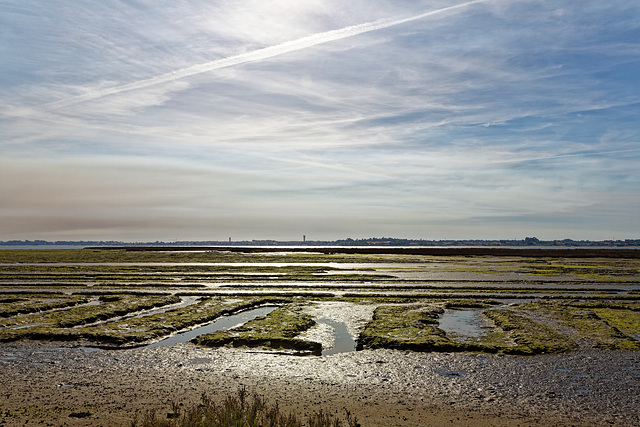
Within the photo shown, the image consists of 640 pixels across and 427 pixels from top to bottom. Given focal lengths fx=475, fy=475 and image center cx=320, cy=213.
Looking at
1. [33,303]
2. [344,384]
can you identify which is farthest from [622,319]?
[33,303]

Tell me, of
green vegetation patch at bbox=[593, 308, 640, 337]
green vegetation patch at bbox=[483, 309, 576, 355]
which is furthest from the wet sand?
green vegetation patch at bbox=[593, 308, 640, 337]

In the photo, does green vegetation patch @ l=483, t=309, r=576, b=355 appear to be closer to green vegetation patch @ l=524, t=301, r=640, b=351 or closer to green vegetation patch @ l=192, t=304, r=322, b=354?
green vegetation patch @ l=524, t=301, r=640, b=351

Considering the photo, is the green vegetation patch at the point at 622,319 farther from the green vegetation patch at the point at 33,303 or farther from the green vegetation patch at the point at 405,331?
the green vegetation patch at the point at 33,303

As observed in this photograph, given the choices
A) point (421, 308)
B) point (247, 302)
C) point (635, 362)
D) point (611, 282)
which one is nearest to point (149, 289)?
point (247, 302)

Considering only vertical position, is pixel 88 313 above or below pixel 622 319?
below

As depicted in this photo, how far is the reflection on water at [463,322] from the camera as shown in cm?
2395

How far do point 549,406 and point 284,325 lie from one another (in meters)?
14.1

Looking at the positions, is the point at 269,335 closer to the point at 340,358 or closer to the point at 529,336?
the point at 340,358

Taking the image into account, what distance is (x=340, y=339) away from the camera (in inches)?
871

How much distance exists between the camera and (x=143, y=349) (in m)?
19.7

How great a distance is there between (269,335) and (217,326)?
5.21 metres

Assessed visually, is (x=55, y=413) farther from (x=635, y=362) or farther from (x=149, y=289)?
(x=149, y=289)

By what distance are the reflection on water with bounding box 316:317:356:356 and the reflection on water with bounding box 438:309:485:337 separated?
17.0 feet

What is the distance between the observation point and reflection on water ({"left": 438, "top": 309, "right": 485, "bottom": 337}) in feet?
78.6
